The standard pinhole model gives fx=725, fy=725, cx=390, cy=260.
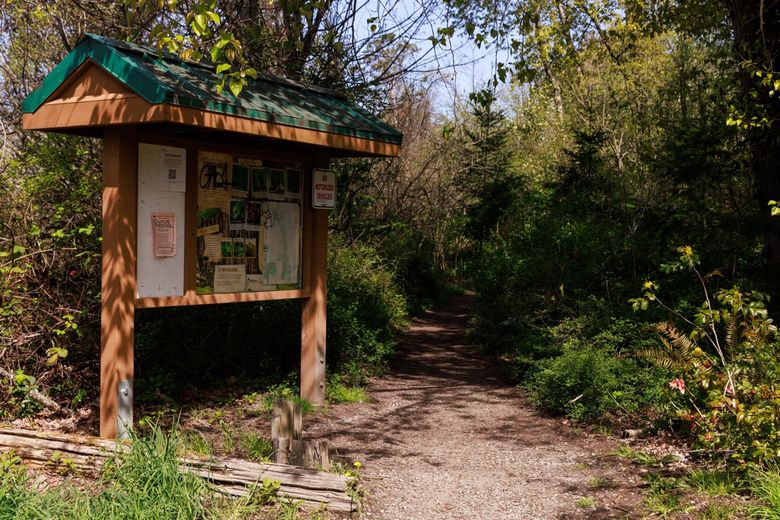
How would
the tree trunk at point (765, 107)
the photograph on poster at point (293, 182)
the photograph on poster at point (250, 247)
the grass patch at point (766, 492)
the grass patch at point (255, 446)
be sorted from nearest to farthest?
the grass patch at point (766, 492), the grass patch at point (255, 446), the photograph on poster at point (250, 247), the photograph on poster at point (293, 182), the tree trunk at point (765, 107)

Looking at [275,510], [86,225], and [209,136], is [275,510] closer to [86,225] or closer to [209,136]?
[209,136]

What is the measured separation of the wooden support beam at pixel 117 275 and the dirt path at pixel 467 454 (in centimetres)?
183

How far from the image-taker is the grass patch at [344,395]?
309 inches

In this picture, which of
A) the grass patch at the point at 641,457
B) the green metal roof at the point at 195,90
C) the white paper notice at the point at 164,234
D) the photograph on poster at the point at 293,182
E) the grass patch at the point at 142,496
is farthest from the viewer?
the photograph on poster at the point at 293,182

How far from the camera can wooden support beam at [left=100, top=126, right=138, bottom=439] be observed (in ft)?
Result: 17.7

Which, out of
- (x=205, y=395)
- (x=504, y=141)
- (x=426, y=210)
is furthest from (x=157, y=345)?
(x=504, y=141)

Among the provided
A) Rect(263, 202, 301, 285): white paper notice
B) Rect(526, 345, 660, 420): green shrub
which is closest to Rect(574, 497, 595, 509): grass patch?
Rect(526, 345, 660, 420): green shrub

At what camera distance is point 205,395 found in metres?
7.68

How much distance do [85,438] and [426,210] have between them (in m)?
15.7

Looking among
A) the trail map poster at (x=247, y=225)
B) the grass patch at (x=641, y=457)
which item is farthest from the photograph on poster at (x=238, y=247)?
the grass patch at (x=641, y=457)

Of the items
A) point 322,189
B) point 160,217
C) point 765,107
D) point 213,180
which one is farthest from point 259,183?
point 765,107

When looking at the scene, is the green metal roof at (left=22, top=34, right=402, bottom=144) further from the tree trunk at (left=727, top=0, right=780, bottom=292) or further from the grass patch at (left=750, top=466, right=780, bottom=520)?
the tree trunk at (left=727, top=0, right=780, bottom=292)

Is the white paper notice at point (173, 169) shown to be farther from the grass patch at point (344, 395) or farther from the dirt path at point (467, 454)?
the grass patch at point (344, 395)

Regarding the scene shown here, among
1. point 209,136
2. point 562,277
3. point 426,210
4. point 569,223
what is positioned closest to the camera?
point 209,136
